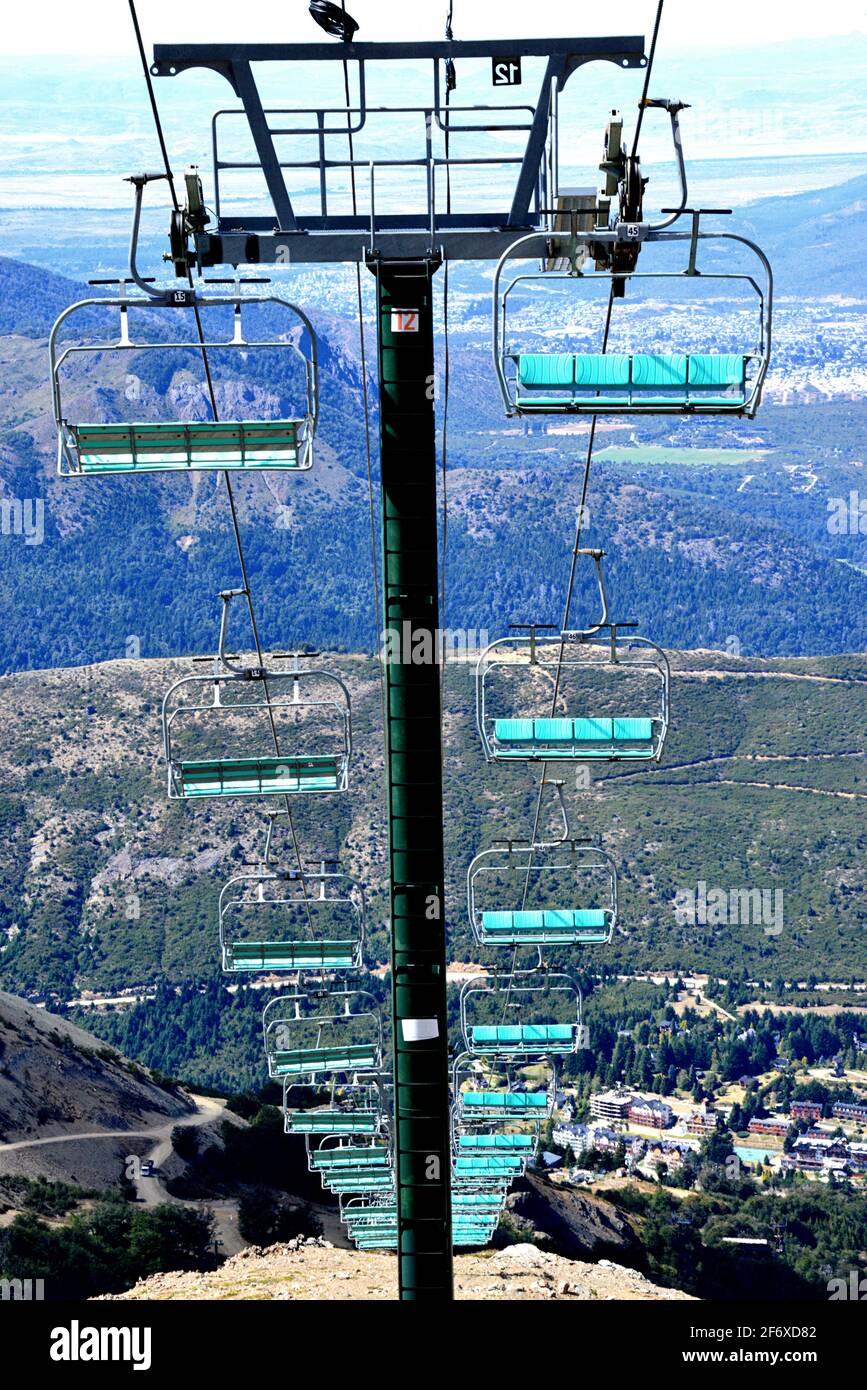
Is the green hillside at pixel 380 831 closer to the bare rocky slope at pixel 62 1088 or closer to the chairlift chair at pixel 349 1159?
the bare rocky slope at pixel 62 1088

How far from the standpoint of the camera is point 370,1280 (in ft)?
108

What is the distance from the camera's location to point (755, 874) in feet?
429

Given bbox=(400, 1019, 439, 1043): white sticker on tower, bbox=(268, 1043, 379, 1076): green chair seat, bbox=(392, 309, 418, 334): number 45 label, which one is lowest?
bbox=(268, 1043, 379, 1076): green chair seat

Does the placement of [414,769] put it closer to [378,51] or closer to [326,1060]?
[378,51]

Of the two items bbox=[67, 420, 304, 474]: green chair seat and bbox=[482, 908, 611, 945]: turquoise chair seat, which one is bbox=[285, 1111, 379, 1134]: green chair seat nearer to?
bbox=[482, 908, 611, 945]: turquoise chair seat

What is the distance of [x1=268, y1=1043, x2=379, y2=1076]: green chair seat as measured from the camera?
78.0 ft

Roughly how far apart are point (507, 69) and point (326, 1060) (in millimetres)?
13420

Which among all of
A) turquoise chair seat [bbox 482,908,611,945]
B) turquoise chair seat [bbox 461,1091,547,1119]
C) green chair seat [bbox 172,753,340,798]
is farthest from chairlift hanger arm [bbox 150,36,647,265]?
turquoise chair seat [bbox 461,1091,547,1119]

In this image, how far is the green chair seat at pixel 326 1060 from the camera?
23.8 meters

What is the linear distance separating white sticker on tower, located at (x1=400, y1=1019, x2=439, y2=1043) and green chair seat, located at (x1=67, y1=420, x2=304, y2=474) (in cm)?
480

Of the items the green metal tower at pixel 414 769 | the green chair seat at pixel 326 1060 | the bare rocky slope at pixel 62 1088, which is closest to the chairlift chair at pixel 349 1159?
the green chair seat at pixel 326 1060

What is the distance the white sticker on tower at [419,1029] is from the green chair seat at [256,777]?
203cm
